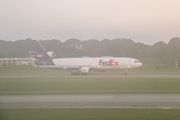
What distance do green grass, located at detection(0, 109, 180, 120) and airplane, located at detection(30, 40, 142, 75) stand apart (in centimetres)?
2957

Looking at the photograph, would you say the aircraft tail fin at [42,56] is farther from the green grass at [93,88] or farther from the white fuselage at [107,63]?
the green grass at [93,88]

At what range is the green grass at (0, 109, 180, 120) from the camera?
32.9 ft

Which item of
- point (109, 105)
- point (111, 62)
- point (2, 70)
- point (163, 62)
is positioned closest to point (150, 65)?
point (163, 62)

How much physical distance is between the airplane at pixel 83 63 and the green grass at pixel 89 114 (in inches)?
1164

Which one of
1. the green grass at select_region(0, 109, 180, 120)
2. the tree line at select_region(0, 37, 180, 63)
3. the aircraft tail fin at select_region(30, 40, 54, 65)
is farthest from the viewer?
the tree line at select_region(0, 37, 180, 63)

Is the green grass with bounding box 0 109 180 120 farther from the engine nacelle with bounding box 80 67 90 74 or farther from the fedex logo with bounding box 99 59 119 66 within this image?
the fedex logo with bounding box 99 59 119 66

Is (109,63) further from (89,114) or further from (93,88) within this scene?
(89,114)

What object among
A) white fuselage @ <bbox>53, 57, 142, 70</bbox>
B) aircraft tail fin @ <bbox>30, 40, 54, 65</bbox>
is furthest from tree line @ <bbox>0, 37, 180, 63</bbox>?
white fuselage @ <bbox>53, 57, 142, 70</bbox>

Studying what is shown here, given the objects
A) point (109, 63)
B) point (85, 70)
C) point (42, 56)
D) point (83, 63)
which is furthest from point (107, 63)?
point (42, 56)

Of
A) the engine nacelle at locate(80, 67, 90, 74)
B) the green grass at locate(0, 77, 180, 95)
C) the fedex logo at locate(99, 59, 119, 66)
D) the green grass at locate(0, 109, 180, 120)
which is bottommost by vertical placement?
the green grass at locate(0, 109, 180, 120)

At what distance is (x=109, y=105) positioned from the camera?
42.0ft

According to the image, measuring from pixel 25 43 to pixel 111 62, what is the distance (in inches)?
941

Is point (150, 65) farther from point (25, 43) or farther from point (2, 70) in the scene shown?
point (2, 70)

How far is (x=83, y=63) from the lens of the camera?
43.7 meters
